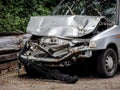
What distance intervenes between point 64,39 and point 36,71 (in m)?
1.16

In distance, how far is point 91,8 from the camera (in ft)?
41.3

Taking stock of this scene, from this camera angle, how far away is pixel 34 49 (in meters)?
11.5

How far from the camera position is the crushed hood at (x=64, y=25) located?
11.5 metres

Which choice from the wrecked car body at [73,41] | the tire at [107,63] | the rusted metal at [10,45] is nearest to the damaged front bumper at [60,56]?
the wrecked car body at [73,41]

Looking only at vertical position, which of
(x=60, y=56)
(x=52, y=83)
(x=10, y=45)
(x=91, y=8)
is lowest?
(x=52, y=83)

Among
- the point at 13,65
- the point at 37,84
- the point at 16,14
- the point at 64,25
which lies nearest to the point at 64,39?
the point at 64,25

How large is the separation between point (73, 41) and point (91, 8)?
1.73m

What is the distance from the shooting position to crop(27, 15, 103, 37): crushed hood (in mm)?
11453

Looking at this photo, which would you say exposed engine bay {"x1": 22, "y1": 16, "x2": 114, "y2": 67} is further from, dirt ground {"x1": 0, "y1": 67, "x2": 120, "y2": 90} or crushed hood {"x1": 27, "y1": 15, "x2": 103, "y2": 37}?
dirt ground {"x1": 0, "y1": 67, "x2": 120, "y2": 90}

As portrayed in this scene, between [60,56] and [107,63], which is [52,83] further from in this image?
[107,63]

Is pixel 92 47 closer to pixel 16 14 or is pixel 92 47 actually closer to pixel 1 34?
pixel 1 34

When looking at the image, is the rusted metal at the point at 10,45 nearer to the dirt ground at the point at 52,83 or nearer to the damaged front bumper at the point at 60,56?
the dirt ground at the point at 52,83

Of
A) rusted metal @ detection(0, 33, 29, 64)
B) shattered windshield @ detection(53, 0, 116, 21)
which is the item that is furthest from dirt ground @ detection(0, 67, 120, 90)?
shattered windshield @ detection(53, 0, 116, 21)

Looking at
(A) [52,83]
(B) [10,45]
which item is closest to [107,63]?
(A) [52,83]
